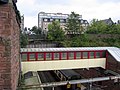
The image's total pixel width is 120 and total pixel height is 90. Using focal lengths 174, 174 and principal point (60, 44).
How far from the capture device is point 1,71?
2.30m

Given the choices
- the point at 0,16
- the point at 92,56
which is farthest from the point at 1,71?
the point at 92,56

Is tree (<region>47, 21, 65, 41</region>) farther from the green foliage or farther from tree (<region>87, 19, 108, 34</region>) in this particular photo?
the green foliage

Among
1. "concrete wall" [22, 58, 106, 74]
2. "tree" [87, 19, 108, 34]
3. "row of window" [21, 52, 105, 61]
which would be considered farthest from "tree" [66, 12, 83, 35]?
"concrete wall" [22, 58, 106, 74]

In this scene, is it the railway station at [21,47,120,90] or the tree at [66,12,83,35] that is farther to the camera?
the tree at [66,12,83,35]

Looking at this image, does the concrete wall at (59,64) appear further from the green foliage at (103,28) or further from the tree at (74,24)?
the green foliage at (103,28)

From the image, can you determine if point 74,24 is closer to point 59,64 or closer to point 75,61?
point 75,61

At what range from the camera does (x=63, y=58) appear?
16531mm

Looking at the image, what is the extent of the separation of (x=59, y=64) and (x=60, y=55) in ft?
2.80

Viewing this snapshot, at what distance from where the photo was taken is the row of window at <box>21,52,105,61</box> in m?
15.5

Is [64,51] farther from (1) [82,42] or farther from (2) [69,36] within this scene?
(2) [69,36]

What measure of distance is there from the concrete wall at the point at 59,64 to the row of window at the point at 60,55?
360 millimetres

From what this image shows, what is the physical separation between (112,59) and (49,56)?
612cm

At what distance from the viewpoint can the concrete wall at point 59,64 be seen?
50.7 feet

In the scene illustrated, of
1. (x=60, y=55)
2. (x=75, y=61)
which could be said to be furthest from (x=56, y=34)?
(x=60, y=55)
